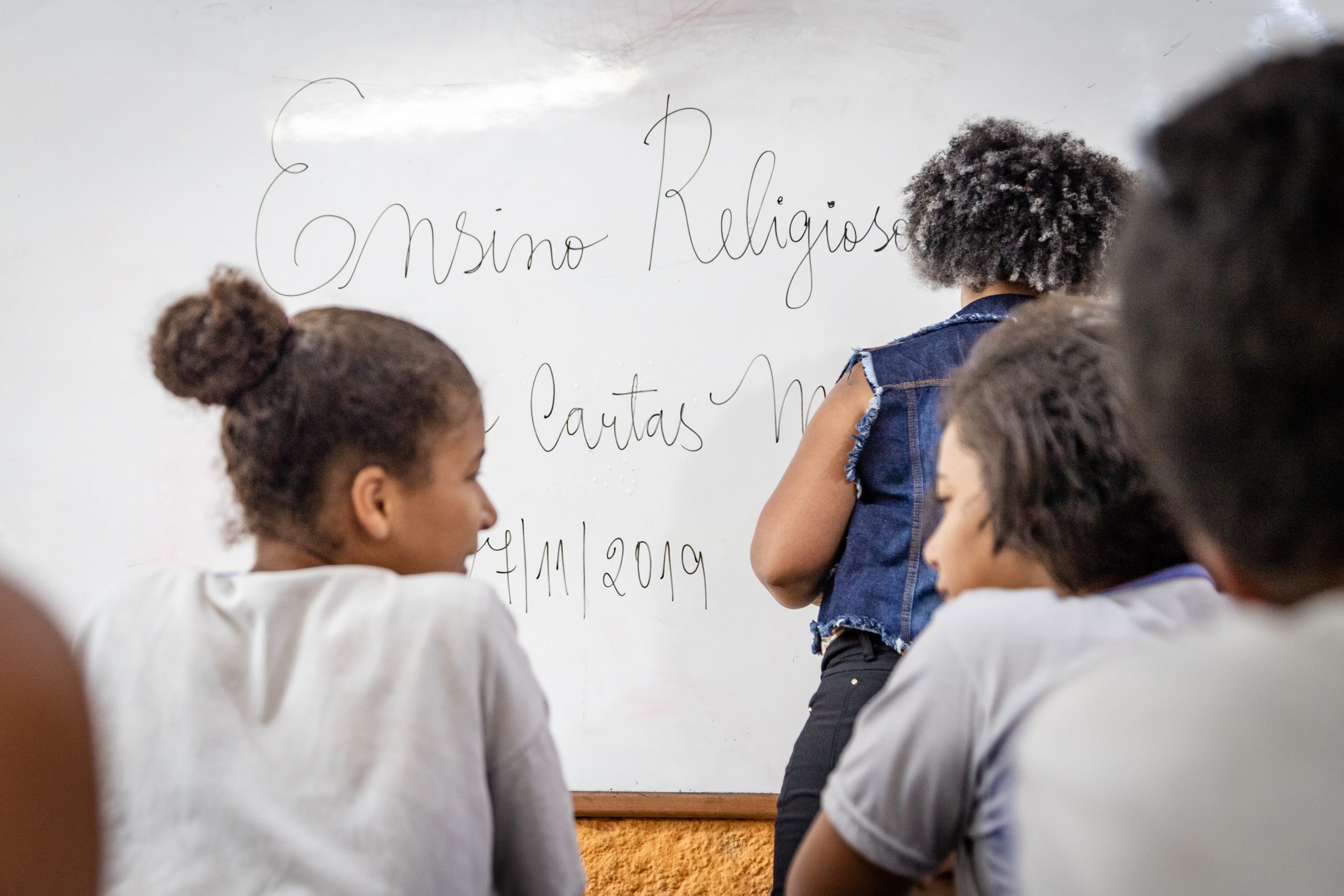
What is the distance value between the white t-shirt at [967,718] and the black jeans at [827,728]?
0.37 metres

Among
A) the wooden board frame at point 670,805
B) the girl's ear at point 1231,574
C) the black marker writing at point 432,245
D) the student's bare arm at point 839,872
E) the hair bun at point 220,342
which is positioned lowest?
the wooden board frame at point 670,805

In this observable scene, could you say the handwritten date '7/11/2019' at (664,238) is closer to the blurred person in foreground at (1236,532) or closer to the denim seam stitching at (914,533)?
the denim seam stitching at (914,533)

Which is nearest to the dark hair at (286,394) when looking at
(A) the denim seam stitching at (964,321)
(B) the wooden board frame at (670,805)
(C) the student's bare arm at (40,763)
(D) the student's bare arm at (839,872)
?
(C) the student's bare arm at (40,763)

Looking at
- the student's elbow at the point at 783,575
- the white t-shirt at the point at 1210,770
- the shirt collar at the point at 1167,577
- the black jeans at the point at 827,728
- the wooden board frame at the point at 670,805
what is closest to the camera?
the white t-shirt at the point at 1210,770

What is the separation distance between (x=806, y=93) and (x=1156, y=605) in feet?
3.56

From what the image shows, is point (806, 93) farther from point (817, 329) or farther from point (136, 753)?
point (136, 753)

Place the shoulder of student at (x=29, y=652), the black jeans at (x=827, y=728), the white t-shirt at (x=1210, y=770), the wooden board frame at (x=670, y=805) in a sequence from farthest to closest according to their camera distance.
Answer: the wooden board frame at (x=670, y=805) → the black jeans at (x=827, y=728) → the shoulder of student at (x=29, y=652) → the white t-shirt at (x=1210, y=770)

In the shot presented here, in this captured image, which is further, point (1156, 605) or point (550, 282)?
point (550, 282)

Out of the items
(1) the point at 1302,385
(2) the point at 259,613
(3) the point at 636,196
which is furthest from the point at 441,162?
(1) the point at 1302,385

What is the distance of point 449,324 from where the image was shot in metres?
1.50

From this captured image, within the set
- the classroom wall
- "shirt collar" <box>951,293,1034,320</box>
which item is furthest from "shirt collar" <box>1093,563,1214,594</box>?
the classroom wall

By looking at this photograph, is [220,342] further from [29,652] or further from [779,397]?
[779,397]

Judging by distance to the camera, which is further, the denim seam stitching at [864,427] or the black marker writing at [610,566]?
the black marker writing at [610,566]

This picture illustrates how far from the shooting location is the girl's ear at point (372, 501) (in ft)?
2.46
